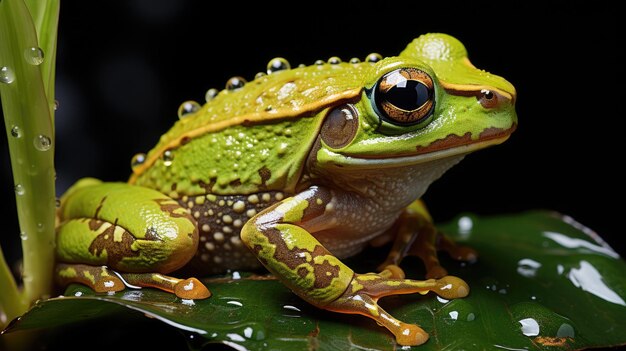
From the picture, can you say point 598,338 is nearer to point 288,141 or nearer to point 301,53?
point 288,141

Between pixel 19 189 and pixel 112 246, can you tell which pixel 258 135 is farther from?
pixel 19 189

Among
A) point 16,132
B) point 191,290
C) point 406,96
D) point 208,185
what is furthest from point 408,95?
point 16,132

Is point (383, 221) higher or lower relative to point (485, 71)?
lower

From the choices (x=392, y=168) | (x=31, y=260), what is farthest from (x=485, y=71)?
(x=31, y=260)

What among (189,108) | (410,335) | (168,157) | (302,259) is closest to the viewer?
(410,335)

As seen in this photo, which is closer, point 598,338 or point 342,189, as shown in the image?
point 598,338

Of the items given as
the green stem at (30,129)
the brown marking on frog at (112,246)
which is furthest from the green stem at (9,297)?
the brown marking on frog at (112,246)
